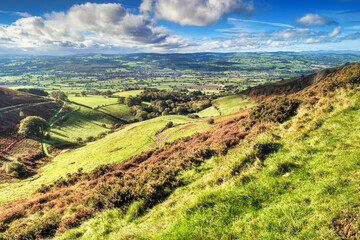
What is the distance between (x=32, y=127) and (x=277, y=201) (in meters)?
102

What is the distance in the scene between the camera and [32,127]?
77312 millimetres

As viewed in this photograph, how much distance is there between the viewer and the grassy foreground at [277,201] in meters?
5.11

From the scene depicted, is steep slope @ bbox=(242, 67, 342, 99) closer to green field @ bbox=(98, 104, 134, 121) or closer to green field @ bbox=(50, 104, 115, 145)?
green field @ bbox=(98, 104, 134, 121)

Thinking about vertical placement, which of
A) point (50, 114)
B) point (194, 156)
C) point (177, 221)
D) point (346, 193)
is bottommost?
point (50, 114)

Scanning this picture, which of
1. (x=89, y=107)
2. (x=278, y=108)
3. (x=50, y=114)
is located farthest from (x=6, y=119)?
(x=278, y=108)

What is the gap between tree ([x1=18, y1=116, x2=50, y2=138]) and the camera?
245 ft

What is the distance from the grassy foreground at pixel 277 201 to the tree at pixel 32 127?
3574 inches

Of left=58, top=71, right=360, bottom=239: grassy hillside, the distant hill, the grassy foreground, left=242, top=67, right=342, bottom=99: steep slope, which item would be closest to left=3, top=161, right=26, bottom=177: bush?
the distant hill

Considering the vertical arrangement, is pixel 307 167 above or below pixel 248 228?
above

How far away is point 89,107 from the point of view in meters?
132

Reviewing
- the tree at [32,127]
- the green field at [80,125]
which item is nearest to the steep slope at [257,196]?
the tree at [32,127]

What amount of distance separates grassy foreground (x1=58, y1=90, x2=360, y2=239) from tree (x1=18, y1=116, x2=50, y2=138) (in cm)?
9078

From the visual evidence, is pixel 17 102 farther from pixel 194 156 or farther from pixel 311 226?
pixel 311 226

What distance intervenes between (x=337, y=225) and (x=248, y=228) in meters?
2.43
